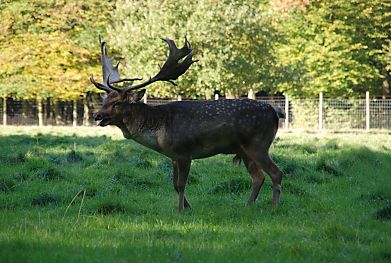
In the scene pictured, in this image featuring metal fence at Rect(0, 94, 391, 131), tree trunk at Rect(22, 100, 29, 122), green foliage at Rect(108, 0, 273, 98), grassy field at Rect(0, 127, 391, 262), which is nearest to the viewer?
grassy field at Rect(0, 127, 391, 262)

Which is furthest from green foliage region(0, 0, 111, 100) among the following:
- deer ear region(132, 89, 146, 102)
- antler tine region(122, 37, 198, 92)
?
deer ear region(132, 89, 146, 102)

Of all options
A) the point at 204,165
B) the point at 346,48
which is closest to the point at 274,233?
the point at 204,165

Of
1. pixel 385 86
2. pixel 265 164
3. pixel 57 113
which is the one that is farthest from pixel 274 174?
pixel 57 113

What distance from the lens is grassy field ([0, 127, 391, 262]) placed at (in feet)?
17.6

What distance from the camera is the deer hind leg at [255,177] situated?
8.23m

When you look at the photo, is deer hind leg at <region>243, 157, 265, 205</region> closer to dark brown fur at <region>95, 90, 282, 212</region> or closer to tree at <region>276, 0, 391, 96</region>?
dark brown fur at <region>95, 90, 282, 212</region>

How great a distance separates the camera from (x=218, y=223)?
684cm

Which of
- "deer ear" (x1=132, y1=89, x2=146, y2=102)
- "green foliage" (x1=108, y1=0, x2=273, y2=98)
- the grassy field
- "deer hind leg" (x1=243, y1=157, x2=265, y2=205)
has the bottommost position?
Answer: the grassy field

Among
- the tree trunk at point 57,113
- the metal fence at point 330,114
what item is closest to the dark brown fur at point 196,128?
the metal fence at point 330,114

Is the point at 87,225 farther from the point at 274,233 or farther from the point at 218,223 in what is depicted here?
the point at 274,233

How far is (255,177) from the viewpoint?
8.40 metres

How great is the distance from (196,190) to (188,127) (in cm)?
159

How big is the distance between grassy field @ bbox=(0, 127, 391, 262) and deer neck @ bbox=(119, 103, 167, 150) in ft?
2.81

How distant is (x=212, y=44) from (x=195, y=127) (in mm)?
23137
